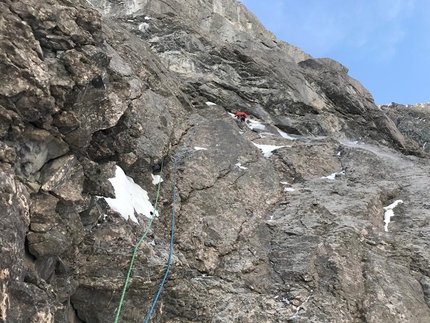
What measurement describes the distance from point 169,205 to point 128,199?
7.83 ft

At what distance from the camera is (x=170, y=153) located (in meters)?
15.6

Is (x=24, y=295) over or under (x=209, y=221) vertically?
under

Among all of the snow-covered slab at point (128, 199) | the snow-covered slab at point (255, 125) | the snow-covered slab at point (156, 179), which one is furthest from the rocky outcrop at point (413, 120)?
the snow-covered slab at point (128, 199)

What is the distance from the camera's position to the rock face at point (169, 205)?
686cm

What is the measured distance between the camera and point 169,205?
43.8 feet

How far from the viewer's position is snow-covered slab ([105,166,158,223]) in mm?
10336

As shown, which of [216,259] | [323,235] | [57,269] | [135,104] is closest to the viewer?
[57,269]

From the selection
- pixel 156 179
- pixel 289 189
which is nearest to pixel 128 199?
pixel 156 179

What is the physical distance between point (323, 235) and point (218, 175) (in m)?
5.04

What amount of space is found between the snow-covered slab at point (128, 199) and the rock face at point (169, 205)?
1.03 ft

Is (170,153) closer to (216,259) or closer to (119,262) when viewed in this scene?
(216,259)

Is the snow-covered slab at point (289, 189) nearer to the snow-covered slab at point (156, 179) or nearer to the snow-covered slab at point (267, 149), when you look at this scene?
the snow-covered slab at point (267, 149)

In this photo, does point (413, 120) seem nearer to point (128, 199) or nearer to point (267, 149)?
point (267, 149)

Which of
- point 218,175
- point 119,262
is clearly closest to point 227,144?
point 218,175
